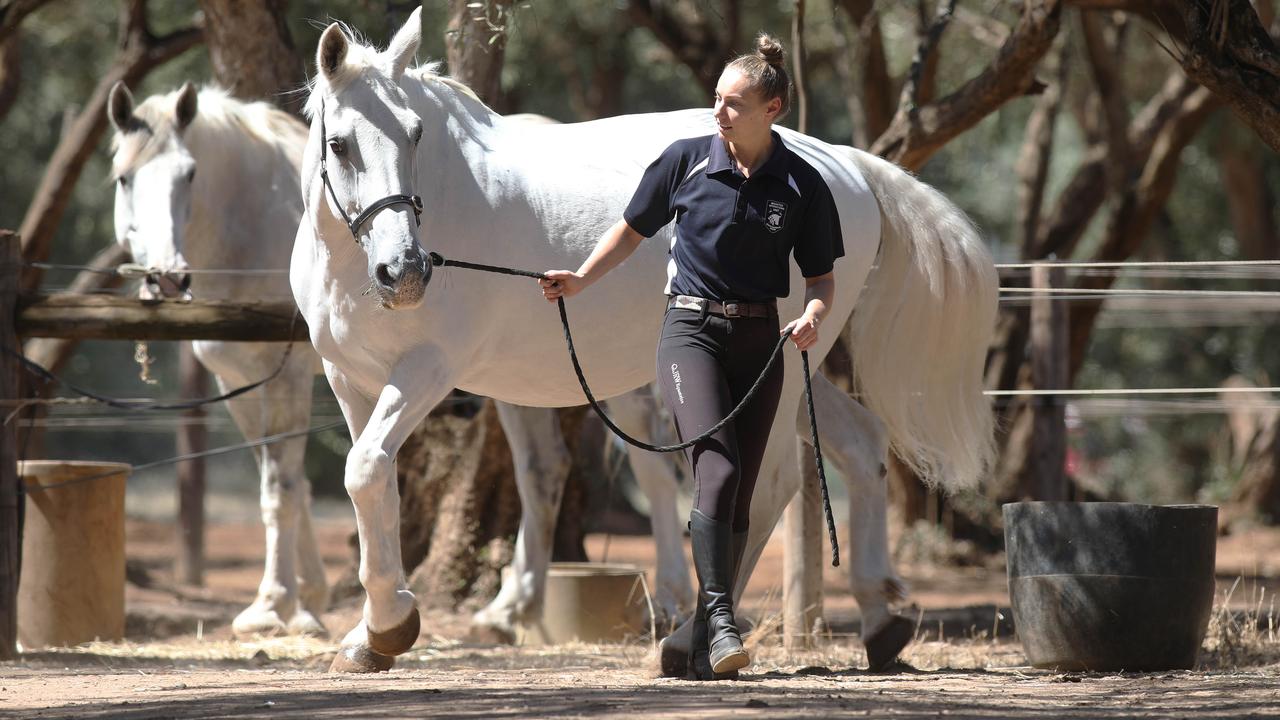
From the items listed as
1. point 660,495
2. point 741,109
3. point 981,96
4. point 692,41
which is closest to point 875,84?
point 692,41

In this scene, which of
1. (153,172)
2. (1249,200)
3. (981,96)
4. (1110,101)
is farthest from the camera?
(1249,200)

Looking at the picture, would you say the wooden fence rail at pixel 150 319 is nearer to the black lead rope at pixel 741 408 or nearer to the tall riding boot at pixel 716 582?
the black lead rope at pixel 741 408

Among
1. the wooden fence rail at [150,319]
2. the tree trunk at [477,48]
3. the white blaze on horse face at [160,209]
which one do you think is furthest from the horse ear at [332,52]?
the tree trunk at [477,48]

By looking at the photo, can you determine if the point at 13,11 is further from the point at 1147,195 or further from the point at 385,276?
the point at 1147,195

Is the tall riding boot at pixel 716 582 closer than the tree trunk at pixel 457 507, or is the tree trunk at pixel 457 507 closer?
the tall riding boot at pixel 716 582

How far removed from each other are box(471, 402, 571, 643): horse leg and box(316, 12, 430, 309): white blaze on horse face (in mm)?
2312

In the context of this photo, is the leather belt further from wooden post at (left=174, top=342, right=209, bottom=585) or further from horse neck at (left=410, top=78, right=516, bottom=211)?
wooden post at (left=174, top=342, right=209, bottom=585)

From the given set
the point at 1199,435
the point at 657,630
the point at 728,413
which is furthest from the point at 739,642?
the point at 1199,435

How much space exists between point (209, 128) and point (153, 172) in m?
0.35

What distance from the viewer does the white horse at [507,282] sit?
4434mm

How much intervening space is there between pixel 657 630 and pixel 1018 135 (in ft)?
54.6

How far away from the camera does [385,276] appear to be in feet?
13.5

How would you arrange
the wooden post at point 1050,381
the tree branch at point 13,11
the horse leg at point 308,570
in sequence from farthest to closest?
the tree branch at point 13,11 → the wooden post at point 1050,381 → the horse leg at point 308,570

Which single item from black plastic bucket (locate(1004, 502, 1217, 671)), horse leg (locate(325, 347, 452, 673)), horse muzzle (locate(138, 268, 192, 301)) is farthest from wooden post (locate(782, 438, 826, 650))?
horse muzzle (locate(138, 268, 192, 301))
